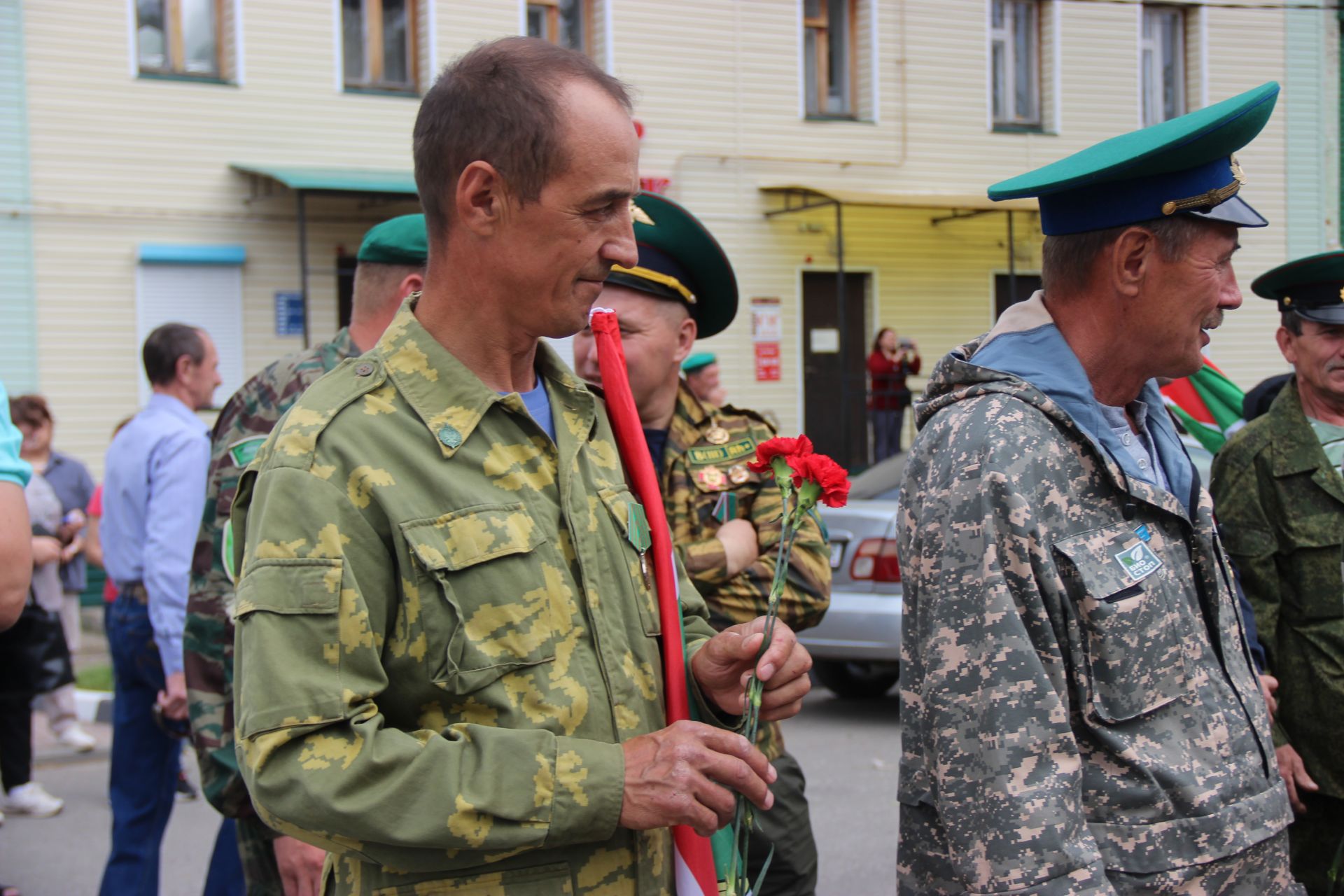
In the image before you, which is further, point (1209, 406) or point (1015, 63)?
point (1015, 63)

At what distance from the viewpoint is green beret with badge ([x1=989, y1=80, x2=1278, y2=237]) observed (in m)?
2.06

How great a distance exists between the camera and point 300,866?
2586 mm

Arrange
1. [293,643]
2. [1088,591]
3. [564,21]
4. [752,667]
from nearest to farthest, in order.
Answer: [293,643], [752,667], [1088,591], [564,21]

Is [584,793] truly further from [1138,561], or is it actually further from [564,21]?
[564,21]

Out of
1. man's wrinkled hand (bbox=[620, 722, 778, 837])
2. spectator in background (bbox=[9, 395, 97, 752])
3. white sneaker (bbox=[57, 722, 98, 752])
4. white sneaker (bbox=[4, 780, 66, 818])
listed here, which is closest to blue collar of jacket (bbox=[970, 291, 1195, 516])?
man's wrinkled hand (bbox=[620, 722, 778, 837])

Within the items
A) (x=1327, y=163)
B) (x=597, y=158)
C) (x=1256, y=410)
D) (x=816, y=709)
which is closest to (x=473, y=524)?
(x=597, y=158)

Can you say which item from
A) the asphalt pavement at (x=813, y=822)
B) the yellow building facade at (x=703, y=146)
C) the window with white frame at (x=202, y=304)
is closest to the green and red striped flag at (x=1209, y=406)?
the asphalt pavement at (x=813, y=822)

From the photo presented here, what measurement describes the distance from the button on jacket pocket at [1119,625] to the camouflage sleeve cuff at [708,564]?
108 centimetres

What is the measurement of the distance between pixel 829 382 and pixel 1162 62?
7.69 m

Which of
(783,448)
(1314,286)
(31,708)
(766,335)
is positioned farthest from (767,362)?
(783,448)

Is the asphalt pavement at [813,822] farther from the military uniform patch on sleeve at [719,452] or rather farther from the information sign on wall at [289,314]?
the information sign on wall at [289,314]

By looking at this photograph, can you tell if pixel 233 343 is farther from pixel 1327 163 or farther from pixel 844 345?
pixel 1327 163

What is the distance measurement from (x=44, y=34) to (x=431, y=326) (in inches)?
500

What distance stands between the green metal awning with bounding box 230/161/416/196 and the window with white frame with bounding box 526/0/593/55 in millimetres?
2762
